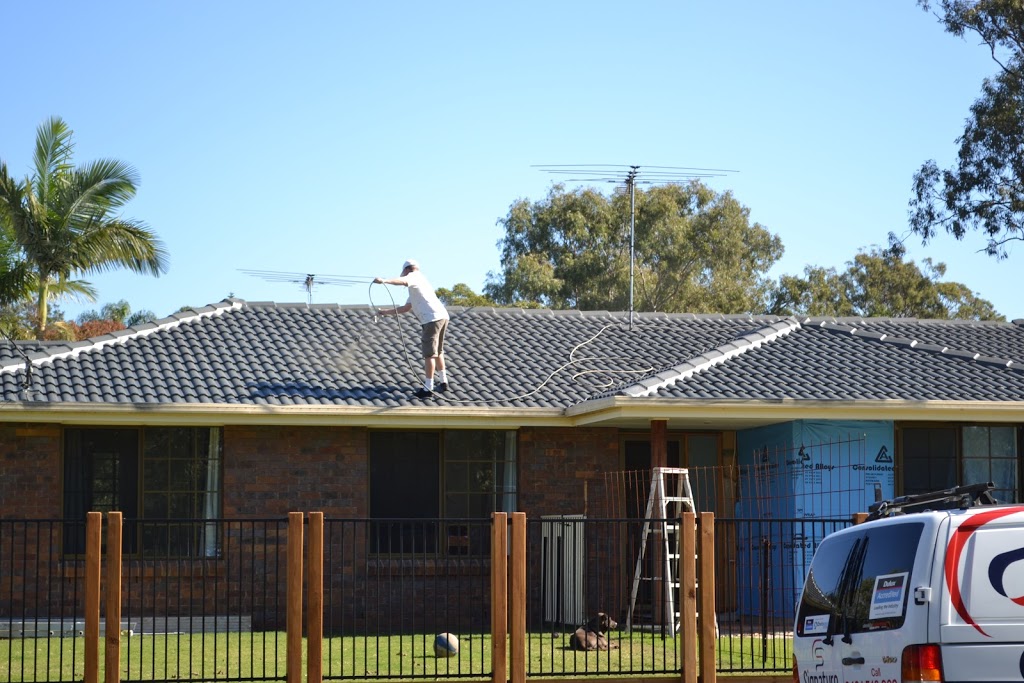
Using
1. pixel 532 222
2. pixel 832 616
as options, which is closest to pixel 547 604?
pixel 832 616

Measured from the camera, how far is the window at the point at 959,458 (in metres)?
19.0

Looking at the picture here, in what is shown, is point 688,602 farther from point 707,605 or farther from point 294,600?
point 294,600

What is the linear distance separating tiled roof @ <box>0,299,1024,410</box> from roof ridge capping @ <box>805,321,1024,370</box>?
29 mm

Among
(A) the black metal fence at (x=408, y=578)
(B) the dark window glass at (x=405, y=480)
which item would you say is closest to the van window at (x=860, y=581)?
(A) the black metal fence at (x=408, y=578)

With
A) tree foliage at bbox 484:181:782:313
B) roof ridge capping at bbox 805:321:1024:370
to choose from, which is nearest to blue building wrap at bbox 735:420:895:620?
roof ridge capping at bbox 805:321:1024:370

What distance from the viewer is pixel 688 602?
42.5 feet

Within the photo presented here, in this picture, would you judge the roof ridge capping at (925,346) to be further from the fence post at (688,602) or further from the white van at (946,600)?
the white van at (946,600)

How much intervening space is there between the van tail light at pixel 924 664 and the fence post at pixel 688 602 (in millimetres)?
4591

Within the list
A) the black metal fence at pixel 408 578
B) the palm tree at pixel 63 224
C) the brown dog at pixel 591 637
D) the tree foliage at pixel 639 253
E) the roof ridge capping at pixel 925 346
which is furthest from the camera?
the tree foliage at pixel 639 253

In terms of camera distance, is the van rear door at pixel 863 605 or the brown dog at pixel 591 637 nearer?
the van rear door at pixel 863 605

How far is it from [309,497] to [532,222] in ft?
109

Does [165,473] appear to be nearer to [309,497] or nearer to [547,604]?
[309,497]

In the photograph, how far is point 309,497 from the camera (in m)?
18.1

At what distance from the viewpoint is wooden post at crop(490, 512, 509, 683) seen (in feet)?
41.6
